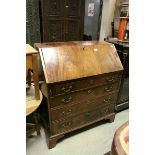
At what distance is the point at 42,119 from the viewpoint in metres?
2.09

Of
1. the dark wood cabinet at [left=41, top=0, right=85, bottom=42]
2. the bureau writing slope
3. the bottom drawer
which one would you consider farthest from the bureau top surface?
the dark wood cabinet at [left=41, top=0, right=85, bottom=42]

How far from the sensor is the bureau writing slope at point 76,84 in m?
1.63

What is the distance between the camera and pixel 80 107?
1.92 metres

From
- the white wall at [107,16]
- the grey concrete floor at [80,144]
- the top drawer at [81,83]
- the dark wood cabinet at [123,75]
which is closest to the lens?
the top drawer at [81,83]

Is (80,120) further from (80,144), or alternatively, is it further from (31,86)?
(31,86)

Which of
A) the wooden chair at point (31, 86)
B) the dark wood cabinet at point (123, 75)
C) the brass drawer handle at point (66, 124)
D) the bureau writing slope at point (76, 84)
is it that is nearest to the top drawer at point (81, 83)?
the bureau writing slope at point (76, 84)

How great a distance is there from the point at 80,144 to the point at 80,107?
457mm

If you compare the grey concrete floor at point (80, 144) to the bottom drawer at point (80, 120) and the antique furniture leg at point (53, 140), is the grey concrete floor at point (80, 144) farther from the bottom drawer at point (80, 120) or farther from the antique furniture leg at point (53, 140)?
the bottom drawer at point (80, 120)

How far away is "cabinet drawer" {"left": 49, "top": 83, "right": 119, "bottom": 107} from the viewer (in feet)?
5.55

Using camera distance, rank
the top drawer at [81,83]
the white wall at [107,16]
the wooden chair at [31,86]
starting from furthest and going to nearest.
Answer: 1. the white wall at [107,16]
2. the top drawer at [81,83]
3. the wooden chair at [31,86]

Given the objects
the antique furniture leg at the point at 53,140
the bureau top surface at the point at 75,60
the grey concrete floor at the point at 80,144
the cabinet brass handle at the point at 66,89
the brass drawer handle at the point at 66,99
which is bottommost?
the grey concrete floor at the point at 80,144

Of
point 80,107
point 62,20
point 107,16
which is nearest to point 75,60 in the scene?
point 80,107

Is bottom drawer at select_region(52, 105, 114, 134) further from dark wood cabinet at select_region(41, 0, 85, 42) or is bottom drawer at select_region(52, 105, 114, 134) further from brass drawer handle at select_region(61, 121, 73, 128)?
dark wood cabinet at select_region(41, 0, 85, 42)
